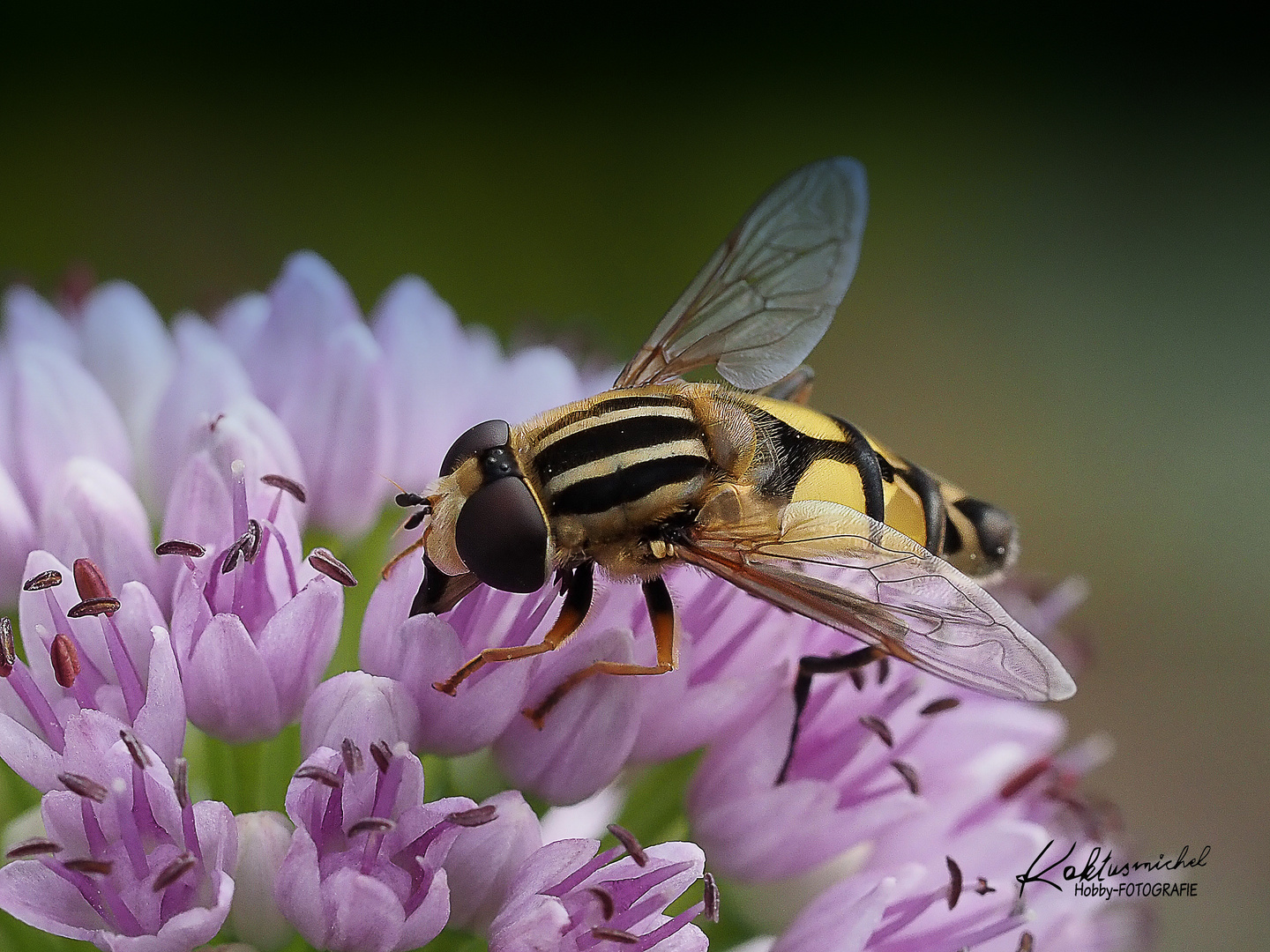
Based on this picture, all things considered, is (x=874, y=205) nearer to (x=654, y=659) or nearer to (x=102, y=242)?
(x=102, y=242)

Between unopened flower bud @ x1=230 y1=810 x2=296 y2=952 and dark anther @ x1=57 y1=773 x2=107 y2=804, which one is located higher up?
dark anther @ x1=57 y1=773 x2=107 y2=804

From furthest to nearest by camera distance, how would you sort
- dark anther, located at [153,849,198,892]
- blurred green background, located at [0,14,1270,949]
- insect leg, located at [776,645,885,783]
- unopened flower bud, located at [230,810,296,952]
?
blurred green background, located at [0,14,1270,949]
insect leg, located at [776,645,885,783]
unopened flower bud, located at [230,810,296,952]
dark anther, located at [153,849,198,892]

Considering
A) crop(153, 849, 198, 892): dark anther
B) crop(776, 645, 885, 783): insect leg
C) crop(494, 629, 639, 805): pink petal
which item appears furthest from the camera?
crop(776, 645, 885, 783): insect leg

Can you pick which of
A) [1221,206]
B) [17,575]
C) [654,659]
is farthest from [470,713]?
[1221,206]

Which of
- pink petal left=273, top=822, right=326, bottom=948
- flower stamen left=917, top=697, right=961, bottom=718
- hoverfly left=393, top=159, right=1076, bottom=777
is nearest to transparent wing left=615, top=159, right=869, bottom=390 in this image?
hoverfly left=393, top=159, right=1076, bottom=777

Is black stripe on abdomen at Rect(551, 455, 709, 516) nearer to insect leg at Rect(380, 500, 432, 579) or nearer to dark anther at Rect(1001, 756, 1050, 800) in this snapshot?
insect leg at Rect(380, 500, 432, 579)

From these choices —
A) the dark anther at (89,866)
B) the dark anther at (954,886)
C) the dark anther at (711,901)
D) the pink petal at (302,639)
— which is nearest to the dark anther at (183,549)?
the pink petal at (302,639)

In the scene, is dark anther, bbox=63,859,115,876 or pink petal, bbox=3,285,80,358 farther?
pink petal, bbox=3,285,80,358
